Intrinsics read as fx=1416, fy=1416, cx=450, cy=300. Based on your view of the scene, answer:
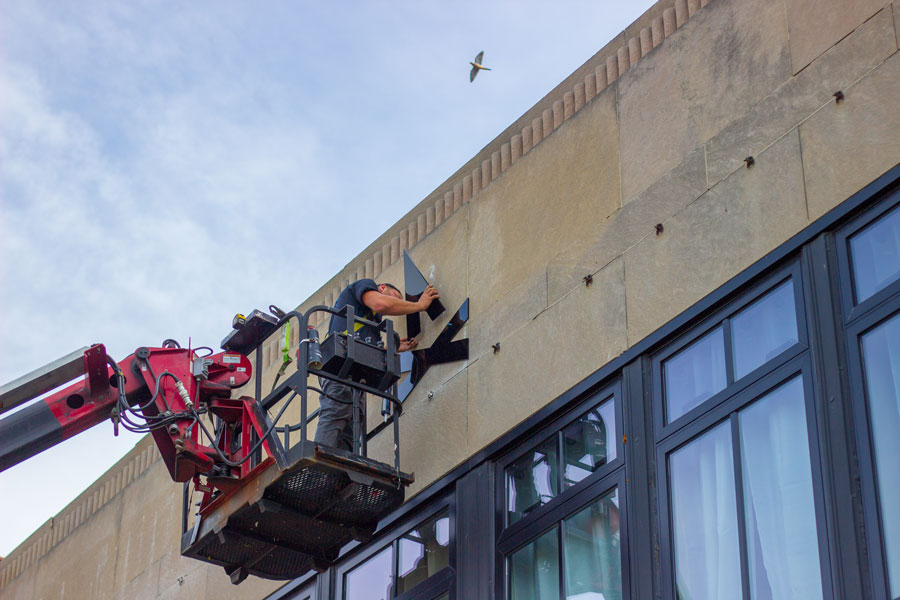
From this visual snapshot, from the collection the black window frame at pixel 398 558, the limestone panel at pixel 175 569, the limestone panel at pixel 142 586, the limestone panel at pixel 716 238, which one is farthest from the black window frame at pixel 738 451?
the limestone panel at pixel 142 586

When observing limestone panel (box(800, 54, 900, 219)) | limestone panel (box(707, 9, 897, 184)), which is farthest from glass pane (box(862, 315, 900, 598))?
limestone panel (box(707, 9, 897, 184))

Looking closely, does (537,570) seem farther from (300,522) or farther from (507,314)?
(507,314)

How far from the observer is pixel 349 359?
1105 centimetres

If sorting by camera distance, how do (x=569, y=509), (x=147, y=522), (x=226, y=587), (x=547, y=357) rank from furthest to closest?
1. (x=147, y=522)
2. (x=226, y=587)
3. (x=547, y=357)
4. (x=569, y=509)

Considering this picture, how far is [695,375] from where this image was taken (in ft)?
30.1

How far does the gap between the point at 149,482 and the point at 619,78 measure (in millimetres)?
7940

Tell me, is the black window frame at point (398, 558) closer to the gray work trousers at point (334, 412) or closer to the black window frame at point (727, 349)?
the gray work trousers at point (334, 412)

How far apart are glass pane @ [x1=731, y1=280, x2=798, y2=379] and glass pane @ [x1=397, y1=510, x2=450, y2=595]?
10.5 ft

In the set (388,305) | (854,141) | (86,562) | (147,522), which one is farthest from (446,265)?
(86,562)

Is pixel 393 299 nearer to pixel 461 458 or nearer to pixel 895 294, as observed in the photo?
pixel 461 458

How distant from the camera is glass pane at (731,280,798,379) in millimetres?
8594

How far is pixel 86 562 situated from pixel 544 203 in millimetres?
8534

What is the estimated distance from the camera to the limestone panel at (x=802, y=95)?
8.88 m

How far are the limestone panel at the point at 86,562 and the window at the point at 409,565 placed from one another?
548 cm
